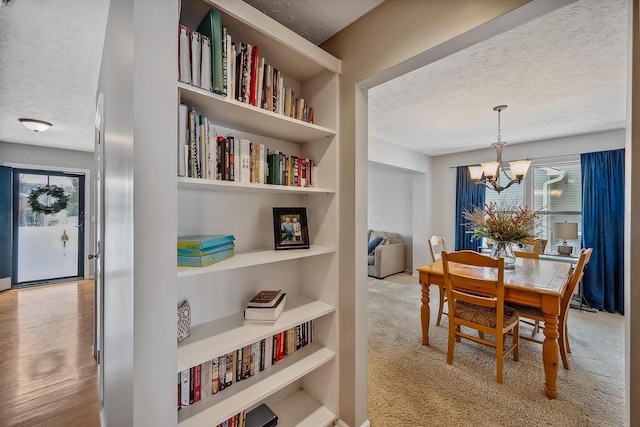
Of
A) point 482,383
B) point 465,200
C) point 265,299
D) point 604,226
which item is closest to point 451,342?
point 482,383

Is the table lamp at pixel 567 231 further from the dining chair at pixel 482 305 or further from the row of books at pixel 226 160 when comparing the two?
the row of books at pixel 226 160

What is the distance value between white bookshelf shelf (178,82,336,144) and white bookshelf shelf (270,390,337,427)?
163cm

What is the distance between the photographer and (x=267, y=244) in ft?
5.32

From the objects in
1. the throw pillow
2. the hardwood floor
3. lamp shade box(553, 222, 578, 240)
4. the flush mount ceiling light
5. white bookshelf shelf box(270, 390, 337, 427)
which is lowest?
the hardwood floor

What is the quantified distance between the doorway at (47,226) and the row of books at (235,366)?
5.62m

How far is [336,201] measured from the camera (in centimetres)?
158

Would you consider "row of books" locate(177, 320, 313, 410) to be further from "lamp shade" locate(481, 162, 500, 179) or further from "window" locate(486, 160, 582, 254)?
"window" locate(486, 160, 582, 254)

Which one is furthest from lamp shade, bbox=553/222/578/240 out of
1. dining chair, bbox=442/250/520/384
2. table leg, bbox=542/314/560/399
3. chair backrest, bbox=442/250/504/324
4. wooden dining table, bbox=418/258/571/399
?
table leg, bbox=542/314/560/399

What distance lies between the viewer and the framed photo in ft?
4.97

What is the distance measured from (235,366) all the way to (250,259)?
0.56 m

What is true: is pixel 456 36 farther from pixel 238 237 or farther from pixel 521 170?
pixel 521 170

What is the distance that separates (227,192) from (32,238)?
5.66m

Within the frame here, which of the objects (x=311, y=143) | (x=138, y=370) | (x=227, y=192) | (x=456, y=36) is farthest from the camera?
(x=311, y=143)

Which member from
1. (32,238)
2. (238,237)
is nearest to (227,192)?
(238,237)
